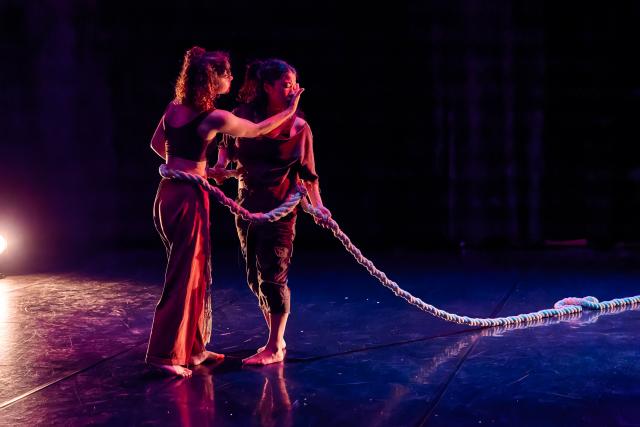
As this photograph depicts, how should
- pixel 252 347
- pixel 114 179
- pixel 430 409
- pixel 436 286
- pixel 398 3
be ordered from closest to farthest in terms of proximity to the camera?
pixel 430 409
pixel 252 347
pixel 436 286
pixel 398 3
pixel 114 179

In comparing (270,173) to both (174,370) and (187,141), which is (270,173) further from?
(174,370)

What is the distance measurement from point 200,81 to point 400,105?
3.91 meters

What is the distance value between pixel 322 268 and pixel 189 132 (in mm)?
3172

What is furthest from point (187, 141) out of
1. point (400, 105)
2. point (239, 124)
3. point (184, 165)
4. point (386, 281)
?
point (400, 105)

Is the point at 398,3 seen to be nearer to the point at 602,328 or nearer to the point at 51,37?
the point at 51,37

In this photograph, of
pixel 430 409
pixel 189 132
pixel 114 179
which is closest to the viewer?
pixel 430 409

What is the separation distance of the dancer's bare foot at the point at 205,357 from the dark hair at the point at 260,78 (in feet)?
3.85

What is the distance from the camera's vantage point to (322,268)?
20.6 ft

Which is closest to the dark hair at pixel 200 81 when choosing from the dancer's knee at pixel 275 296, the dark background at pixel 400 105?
the dancer's knee at pixel 275 296

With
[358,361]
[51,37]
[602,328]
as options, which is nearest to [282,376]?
[358,361]

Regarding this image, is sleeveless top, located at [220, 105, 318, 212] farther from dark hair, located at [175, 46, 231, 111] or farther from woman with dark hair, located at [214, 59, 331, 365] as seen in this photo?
dark hair, located at [175, 46, 231, 111]

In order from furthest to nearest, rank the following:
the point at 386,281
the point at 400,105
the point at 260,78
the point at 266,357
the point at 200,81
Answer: the point at 400,105
the point at 386,281
the point at 266,357
the point at 260,78
the point at 200,81

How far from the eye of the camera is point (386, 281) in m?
3.84

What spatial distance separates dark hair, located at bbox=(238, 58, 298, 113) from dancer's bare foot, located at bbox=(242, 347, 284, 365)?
1133 millimetres
